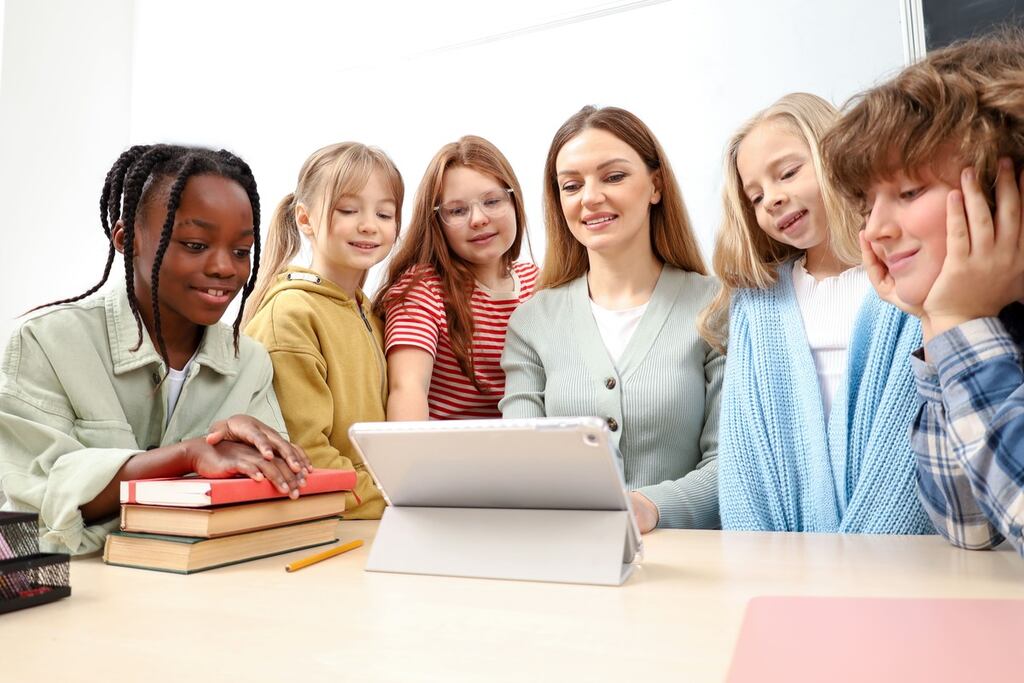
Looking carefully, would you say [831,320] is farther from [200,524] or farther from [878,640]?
[200,524]

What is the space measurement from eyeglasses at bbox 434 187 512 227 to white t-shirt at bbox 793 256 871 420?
2.28 ft

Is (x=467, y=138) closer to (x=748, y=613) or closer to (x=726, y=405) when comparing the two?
(x=726, y=405)

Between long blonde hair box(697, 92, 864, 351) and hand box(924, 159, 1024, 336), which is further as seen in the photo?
long blonde hair box(697, 92, 864, 351)

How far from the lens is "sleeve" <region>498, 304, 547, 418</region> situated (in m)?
1.58

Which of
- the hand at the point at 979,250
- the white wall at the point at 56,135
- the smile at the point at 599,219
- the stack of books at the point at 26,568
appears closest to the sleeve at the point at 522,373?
the smile at the point at 599,219

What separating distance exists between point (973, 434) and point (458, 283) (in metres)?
1.15

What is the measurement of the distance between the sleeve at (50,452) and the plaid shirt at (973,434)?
3.10ft

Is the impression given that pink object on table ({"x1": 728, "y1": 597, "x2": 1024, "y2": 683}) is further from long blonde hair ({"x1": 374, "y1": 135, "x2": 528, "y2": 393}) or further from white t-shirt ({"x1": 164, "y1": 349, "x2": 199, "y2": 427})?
long blonde hair ({"x1": 374, "y1": 135, "x2": 528, "y2": 393})

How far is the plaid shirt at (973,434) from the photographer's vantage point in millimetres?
802

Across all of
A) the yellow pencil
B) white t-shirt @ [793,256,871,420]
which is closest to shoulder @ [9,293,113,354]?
the yellow pencil

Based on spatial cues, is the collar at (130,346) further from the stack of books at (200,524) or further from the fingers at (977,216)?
the fingers at (977,216)

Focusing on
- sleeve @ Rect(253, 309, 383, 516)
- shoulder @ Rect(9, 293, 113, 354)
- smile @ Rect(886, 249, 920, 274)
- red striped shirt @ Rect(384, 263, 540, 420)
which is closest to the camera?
smile @ Rect(886, 249, 920, 274)

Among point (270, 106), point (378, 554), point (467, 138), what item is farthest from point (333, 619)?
point (270, 106)

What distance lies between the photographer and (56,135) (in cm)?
308
